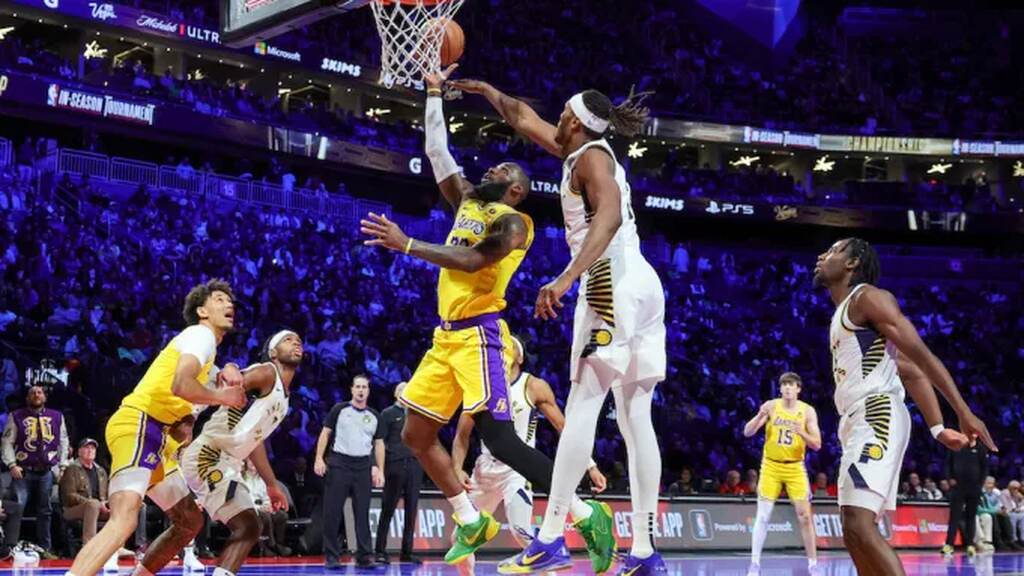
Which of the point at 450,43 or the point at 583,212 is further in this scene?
the point at 450,43

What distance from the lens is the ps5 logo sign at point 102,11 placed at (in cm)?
3009

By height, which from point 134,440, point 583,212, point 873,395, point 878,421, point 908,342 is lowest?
point 134,440

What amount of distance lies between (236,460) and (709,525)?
12209 mm

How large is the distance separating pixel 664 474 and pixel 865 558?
1806 centimetres

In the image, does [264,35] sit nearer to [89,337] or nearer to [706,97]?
[89,337]

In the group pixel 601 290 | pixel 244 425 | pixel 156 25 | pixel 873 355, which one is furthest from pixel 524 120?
pixel 156 25

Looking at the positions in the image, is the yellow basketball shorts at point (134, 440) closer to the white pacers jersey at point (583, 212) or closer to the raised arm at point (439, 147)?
the raised arm at point (439, 147)

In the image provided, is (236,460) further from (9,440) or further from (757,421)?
(757,421)

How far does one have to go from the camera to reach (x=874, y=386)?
667 cm

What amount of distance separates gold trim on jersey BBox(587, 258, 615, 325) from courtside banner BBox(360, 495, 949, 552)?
945 centimetres

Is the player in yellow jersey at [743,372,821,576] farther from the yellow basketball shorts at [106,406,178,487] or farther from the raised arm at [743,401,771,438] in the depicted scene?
the yellow basketball shorts at [106,406,178,487]

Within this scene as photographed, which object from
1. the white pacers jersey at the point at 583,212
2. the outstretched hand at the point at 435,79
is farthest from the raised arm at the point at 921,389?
the outstretched hand at the point at 435,79

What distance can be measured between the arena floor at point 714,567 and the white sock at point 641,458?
20.1 ft

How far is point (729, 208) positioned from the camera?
40.8 meters
